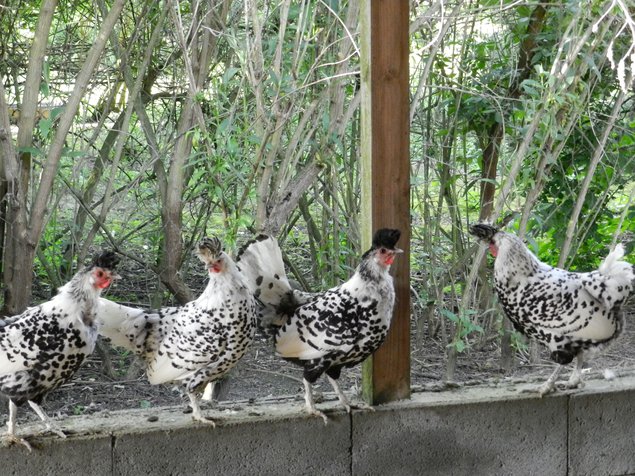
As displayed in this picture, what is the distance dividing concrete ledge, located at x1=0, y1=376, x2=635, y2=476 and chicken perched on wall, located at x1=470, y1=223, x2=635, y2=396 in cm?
29

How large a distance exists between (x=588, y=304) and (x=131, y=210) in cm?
227

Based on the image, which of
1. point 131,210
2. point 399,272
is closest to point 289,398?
point 399,272

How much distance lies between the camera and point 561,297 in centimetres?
338

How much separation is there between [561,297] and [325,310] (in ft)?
2.78

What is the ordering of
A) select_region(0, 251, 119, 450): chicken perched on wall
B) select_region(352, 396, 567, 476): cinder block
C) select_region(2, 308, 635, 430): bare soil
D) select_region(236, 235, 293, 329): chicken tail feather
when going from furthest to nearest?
select_region(2, 308, 635, 430): bare soil, select_region(352, 396, 567, 476): cinder block, select_region(236, 235, 293, 329): chicken tail feather, select_region(0, 251, 119, 450): chicken perched on wall

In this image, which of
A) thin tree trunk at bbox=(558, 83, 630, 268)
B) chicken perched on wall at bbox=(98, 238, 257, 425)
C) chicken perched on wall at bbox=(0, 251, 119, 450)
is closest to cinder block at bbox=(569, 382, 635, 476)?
thin tree trunk at bbox=(558, 83, 630, 268)

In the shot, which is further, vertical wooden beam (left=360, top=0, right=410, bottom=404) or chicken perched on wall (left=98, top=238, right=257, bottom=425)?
vertical wooden beam (left=360, top=0, right=410, bottom=404)

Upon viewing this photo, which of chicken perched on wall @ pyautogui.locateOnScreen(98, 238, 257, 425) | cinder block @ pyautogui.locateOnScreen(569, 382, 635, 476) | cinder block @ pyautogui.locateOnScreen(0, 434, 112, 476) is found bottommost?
cinder block @ pyautogui.locateOnScreen(569, 382, 635, 476)

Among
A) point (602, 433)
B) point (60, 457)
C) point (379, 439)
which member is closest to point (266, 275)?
point (379, 439)

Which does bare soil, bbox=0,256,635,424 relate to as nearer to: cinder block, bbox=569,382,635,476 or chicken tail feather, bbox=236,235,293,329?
cinder block, bbox=569,382,635,476

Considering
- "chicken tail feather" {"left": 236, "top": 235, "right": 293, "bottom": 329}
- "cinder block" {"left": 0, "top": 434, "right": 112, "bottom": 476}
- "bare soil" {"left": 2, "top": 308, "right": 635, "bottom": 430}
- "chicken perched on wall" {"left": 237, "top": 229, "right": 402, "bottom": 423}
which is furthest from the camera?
"bare soil" {"left": 2, "top": 308, "right": 635, "bottom": 430}

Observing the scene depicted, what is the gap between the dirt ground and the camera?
3.85m

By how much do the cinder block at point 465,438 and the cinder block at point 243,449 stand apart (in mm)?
98

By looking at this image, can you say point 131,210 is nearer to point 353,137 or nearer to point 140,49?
point 140,49
